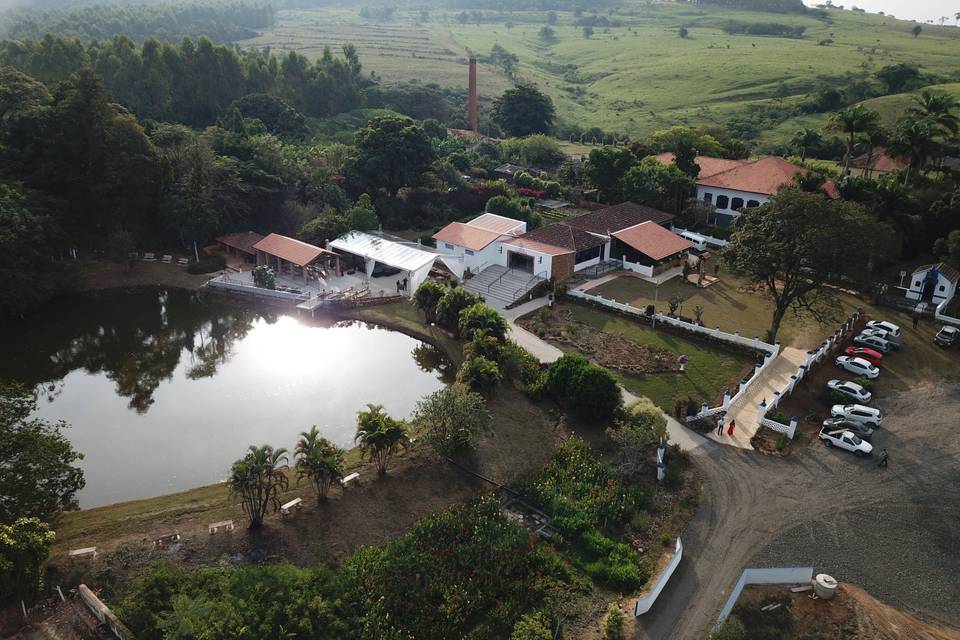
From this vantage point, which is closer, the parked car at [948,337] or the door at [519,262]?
the parked car at [948,337]

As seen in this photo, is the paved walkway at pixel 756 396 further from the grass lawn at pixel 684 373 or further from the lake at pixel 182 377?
the lake at pixel 182 377

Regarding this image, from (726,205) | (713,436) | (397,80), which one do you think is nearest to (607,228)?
(726,205)

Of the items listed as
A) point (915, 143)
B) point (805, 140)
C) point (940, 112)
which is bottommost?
point (805, 140)

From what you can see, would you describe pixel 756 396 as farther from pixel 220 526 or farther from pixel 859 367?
pixel 220 526

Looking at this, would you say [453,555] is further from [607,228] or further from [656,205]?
[656,205]

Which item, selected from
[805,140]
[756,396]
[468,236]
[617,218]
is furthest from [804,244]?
[805,140]

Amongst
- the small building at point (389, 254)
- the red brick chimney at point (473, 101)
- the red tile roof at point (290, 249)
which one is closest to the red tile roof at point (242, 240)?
the red tile roof at point (290, 249)
